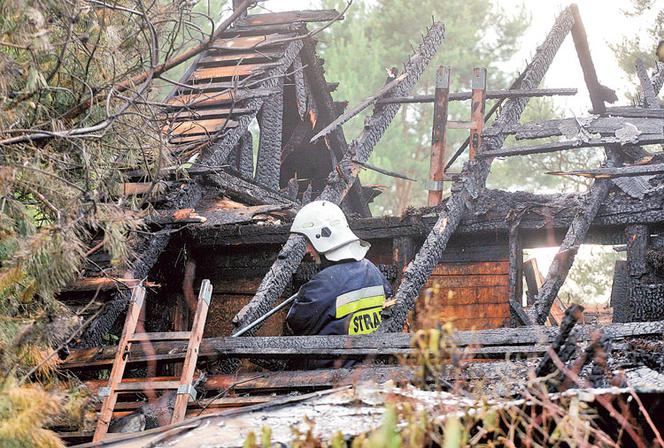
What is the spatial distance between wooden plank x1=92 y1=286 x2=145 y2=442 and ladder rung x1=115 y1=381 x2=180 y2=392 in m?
0.06

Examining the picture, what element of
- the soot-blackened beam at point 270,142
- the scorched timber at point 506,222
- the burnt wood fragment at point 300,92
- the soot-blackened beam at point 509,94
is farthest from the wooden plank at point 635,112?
the burnt wood fragment at point 300,92

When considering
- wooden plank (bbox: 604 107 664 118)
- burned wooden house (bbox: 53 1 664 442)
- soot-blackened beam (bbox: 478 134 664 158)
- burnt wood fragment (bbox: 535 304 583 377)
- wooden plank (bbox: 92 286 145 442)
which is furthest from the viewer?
wooden plank (bbox: 604 107 664 118)

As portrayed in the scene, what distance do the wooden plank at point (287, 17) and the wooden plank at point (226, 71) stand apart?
1214 mm

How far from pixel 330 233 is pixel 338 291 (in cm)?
74

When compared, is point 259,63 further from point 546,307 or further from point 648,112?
point 546,307

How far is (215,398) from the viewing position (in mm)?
7137

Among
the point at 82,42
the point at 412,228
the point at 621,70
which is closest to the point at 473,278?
the point at 412,228

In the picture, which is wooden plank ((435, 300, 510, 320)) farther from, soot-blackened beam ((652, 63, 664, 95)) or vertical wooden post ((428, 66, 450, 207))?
soot-blackened beam ((652, 63, 664, 95))

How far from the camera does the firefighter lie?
754 cm

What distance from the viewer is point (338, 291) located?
296 inches

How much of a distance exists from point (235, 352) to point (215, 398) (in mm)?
543

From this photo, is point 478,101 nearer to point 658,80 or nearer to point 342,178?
point 342,178

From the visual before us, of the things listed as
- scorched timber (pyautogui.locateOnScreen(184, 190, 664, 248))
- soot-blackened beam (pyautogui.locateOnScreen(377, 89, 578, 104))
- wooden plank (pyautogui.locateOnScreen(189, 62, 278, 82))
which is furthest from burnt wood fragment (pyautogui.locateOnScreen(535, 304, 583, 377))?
wooden plank (pyautogui.locateOnScreen(189, 62, 278, 82))

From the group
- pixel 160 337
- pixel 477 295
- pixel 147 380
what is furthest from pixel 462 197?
pixel 147 380
